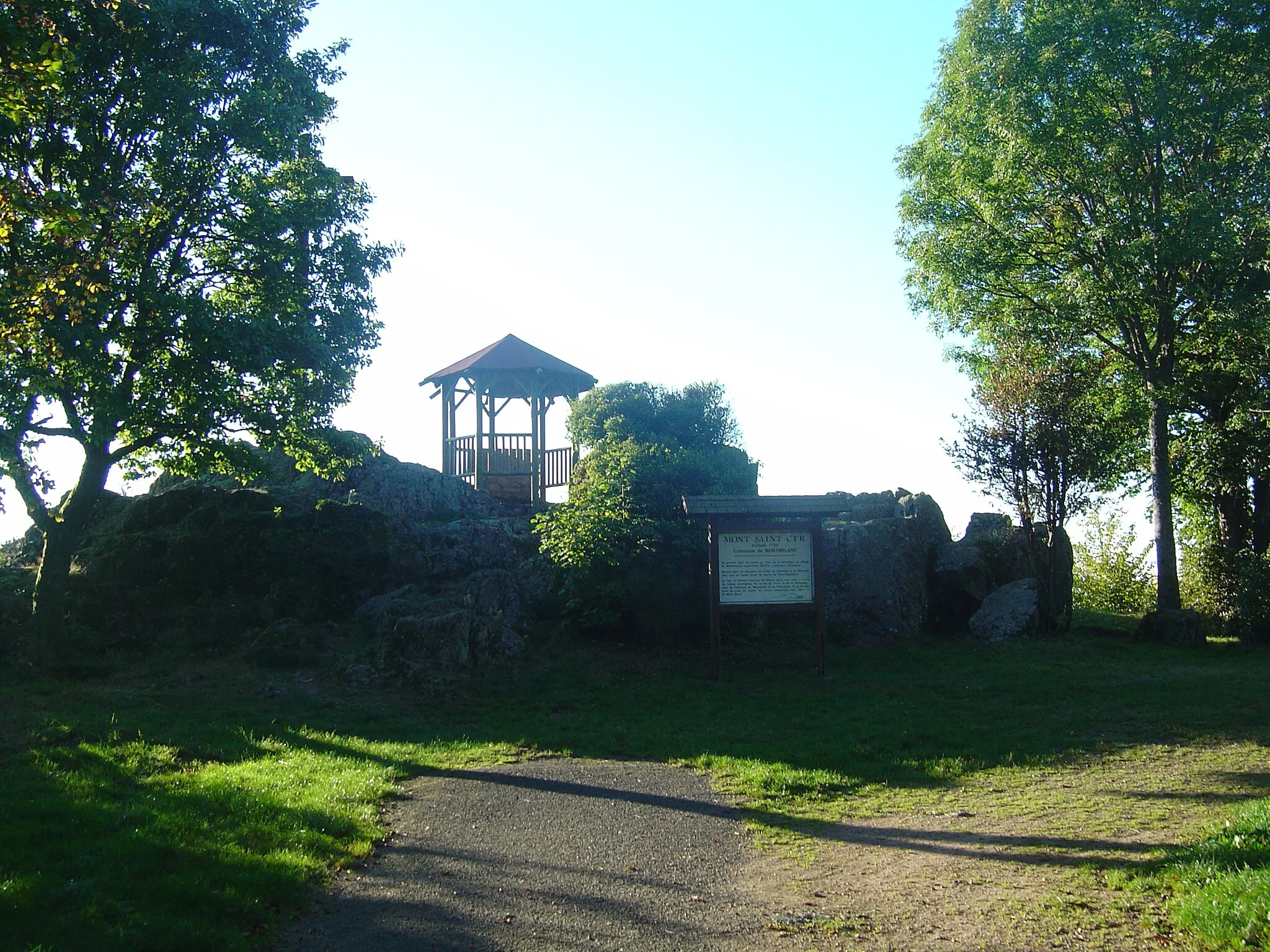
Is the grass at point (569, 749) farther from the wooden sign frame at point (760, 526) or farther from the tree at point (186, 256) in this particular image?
the tree at point (186, 256)

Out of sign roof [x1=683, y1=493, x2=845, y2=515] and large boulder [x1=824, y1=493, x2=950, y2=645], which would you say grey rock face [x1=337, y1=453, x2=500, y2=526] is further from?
large boulder [x1=824, y1=493, x2=950, y2=645]

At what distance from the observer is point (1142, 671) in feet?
55.0

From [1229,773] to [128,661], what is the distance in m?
15.9

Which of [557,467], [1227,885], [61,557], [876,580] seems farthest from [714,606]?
[1227,885]

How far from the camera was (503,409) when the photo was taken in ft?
86.3

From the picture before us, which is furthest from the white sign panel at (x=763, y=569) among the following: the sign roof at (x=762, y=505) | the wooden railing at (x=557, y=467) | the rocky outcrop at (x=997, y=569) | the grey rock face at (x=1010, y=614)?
the wooden railing at (x=557, y=467)

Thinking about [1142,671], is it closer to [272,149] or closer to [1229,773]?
[1229,773]

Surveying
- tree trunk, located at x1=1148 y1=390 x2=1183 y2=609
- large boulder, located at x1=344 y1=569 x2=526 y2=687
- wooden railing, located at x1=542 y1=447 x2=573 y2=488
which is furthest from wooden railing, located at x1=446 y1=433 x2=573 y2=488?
tree trunk, located at x1=1148 y1=390 x2=1183 y2=609

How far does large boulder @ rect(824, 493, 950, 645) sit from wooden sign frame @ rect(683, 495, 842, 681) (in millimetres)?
2163

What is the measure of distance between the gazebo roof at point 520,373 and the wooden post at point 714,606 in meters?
9.88

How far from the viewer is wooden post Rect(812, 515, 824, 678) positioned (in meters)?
16.8

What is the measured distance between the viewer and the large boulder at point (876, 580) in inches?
776

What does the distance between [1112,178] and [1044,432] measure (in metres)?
5.51

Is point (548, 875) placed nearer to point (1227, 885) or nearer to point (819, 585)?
point (1227, 885)
